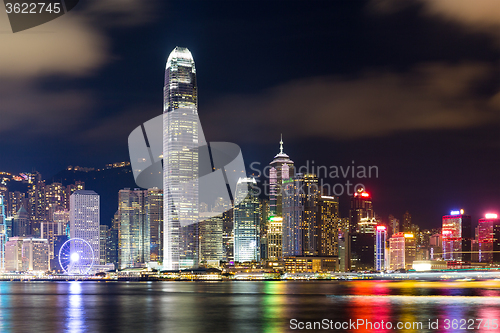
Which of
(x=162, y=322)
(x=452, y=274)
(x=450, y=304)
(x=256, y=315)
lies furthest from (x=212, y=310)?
(x=452, y=274)

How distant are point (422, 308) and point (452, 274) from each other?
418 ft

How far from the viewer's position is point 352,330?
42.7m

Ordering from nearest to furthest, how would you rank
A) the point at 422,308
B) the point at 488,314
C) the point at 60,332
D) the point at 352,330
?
the point at 352,330 → the point at 60,332 → the point at 488,314 → the point at 422,308

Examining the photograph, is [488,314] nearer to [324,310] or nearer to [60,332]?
[324,310]

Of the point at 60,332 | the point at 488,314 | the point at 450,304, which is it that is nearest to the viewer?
the point at 60,332

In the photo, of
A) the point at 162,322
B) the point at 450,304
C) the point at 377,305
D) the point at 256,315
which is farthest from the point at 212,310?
the point at 450,304

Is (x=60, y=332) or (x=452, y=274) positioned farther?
(x=452, y=274)

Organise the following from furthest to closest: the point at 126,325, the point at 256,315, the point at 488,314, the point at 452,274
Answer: the point at 452,274, the point at 256,315, the point at 488,314, the point at 126,325

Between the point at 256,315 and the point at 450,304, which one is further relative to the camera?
the point at 450,304

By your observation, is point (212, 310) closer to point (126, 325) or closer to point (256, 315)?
point (256, 315)

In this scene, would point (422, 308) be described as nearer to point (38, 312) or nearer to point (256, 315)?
point (256, 315)

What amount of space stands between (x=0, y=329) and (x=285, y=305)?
1253 inches

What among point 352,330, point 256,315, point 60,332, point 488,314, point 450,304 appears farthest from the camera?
point 450,304

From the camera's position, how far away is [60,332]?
4547 centimetres
